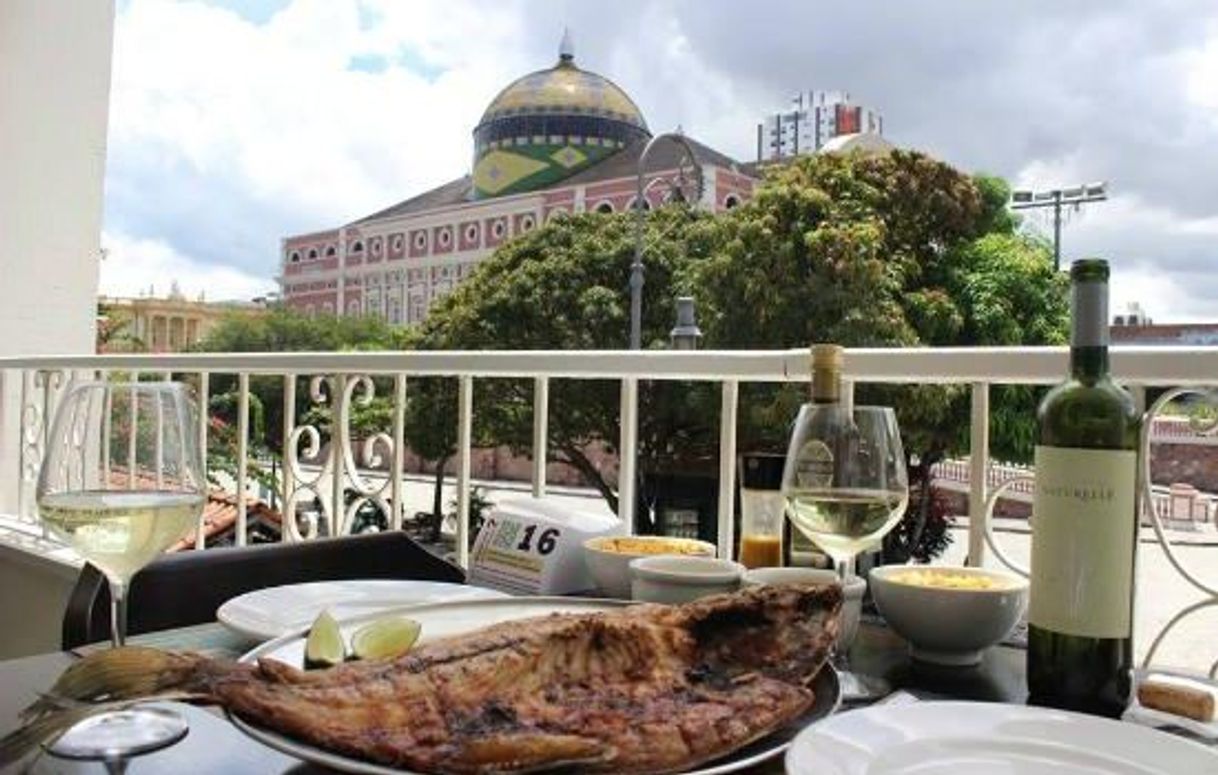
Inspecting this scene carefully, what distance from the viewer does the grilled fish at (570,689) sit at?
0.45m

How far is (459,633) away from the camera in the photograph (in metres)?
0.68

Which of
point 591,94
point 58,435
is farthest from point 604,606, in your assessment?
point 591,94

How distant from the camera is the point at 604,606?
0.79 meters

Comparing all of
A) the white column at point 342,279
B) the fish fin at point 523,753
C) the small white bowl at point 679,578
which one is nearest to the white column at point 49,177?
the small white bowl at point 679,578

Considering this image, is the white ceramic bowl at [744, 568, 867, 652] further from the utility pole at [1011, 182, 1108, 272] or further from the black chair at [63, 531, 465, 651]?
the utility pole at [1011, 182, 1108, 272]

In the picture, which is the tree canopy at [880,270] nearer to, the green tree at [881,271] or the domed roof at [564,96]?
the green tree at [881,271]

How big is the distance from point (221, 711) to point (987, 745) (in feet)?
1.36

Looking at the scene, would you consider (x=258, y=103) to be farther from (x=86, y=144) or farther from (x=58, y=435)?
(x=58, y=435)

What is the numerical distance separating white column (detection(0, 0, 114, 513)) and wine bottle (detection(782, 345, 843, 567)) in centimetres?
296

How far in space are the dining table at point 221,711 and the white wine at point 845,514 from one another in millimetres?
96

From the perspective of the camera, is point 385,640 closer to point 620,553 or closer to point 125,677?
point 125,677

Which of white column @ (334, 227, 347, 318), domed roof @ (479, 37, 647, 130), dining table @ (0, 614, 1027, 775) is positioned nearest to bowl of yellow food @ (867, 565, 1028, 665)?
dining table @ (0, 614, 1027, 775)

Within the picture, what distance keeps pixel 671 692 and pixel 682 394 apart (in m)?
13.7

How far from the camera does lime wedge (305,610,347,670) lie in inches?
23.5
